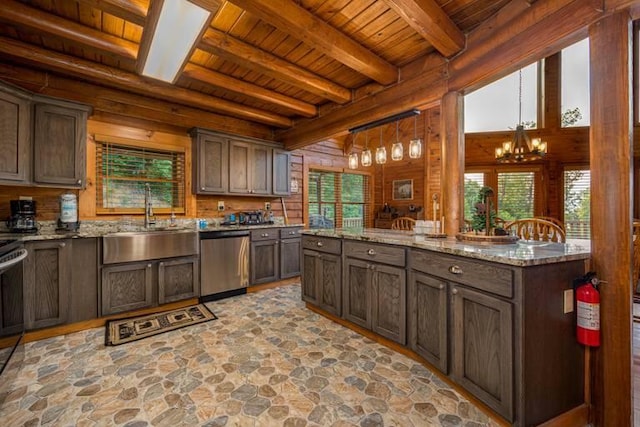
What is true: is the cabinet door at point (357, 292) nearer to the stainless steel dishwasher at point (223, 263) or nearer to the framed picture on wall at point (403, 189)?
the stainless steel dishwasher at point (223, 263)

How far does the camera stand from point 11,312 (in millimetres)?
2092

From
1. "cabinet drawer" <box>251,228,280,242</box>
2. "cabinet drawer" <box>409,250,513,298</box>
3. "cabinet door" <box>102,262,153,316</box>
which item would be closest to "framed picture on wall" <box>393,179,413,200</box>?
"cabinet drawer" <box>251,228,280,242</box>

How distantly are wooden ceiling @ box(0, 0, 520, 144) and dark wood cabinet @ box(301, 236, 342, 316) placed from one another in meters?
1.79

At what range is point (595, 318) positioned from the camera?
1458 mm

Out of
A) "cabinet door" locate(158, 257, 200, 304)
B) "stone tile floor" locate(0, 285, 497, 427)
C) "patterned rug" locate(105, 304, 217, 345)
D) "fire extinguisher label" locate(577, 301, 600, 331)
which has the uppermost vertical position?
"fire extinguisher label" locate(577, 301, 600, 331)

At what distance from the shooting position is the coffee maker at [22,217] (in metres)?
2.76

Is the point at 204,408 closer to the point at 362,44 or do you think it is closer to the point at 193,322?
the point at 193,322

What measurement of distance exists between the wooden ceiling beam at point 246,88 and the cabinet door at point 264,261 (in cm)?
198

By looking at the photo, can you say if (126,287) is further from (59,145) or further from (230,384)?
(230,384)

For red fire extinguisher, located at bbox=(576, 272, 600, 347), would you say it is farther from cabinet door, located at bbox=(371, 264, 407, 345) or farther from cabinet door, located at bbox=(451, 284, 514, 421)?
cabinet door, located at bbox=(371, 264, 407, 345)

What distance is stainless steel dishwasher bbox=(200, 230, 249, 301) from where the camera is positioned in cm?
363

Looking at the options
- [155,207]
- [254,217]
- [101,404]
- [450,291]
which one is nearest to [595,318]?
[450,291]

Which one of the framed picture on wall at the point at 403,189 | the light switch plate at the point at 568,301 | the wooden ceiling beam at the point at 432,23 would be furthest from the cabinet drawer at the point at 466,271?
the framed picture on wall at the point at 403,189

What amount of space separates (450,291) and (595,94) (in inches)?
53.2
